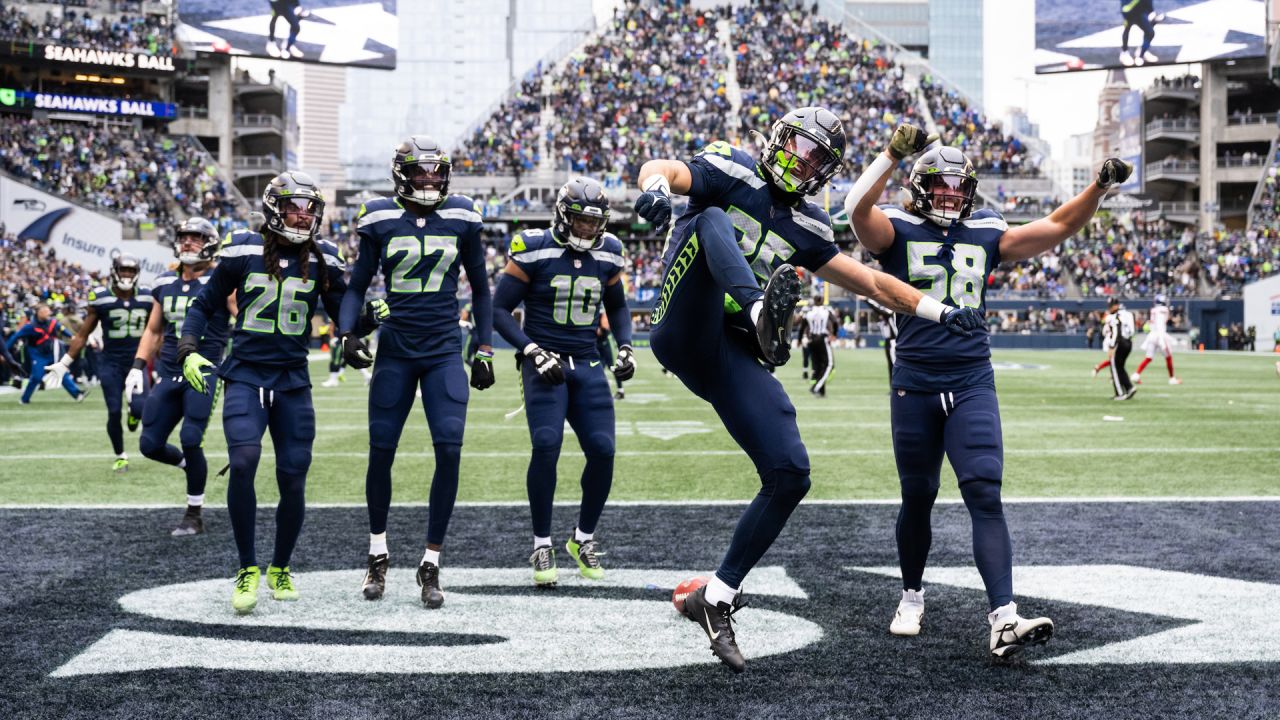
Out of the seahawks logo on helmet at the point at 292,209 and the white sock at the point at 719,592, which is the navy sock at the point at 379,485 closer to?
the seahawks logo on helmet at the point at 292,209

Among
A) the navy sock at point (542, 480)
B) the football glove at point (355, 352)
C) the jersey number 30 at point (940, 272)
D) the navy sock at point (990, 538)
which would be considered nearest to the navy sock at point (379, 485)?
the football glove at point (355, 352)

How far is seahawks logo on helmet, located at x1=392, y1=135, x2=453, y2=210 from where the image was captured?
5.63 metres

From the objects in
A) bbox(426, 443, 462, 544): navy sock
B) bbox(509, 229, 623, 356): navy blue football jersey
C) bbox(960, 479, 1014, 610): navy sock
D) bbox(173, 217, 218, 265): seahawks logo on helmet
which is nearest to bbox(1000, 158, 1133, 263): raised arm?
bbox(960, 479, 1014, 610): navy sock

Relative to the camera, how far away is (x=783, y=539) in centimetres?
672

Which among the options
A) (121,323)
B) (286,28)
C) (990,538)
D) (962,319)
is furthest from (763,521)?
(286,28)

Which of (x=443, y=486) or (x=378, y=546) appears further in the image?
(x=443, y=486)

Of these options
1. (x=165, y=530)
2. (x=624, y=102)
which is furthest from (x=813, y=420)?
(x=624, y=102)

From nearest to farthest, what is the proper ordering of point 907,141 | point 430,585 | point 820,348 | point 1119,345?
point 907,141 → point 430,585 → point 1119,345 → point 820,348

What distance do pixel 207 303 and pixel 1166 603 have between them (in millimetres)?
4754

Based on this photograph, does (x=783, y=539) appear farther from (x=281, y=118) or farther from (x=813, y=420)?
(x=281, y=118)

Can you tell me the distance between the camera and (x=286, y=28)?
51.4m

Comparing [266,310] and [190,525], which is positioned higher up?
[266,310]

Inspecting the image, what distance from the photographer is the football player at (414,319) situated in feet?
18.5

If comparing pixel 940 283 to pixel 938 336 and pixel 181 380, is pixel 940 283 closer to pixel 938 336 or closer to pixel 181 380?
pixel 938 336
